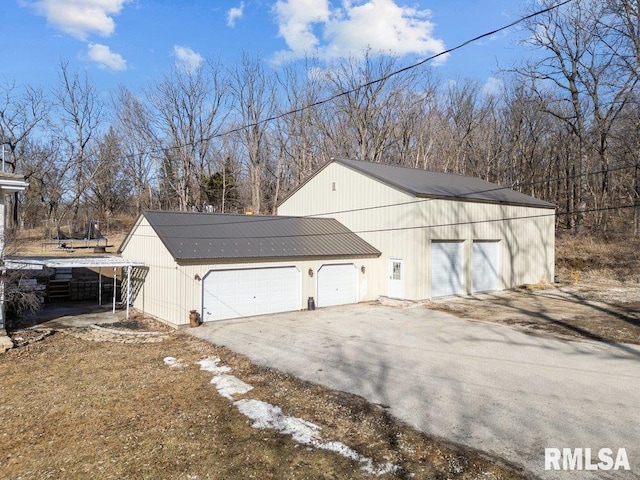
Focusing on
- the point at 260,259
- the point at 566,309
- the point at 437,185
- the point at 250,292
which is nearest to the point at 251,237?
the point at 260,259

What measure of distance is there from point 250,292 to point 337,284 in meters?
3.92

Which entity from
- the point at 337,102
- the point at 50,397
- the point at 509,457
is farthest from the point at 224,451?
the point at 337,102

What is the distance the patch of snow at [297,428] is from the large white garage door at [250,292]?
7260mm

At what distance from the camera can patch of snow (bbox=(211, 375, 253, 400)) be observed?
7.32 m

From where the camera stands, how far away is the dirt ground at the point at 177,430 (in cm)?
471

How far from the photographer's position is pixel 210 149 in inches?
1558

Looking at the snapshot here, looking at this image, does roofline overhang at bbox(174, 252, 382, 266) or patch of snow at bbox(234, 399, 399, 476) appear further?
roofline overhang at bbox(174, 252, 382, 266)

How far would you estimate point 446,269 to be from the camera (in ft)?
58.5

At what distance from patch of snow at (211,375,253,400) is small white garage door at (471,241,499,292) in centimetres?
1402

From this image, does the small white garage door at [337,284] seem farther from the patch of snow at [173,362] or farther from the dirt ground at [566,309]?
the patch of snow at [173,362]

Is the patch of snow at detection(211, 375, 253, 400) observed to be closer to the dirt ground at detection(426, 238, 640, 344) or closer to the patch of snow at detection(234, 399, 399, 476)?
the patch of snow at detection(234, 399, 399, 476)

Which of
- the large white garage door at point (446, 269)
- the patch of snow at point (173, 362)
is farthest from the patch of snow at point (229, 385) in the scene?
the large white garage door at point (446, 269)

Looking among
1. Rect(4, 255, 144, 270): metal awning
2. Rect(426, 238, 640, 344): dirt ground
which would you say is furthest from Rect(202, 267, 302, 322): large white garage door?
Rect(426, 238, 640, 344): dirt ground

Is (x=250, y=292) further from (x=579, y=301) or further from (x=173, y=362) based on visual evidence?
A: (x=579, y=301)
